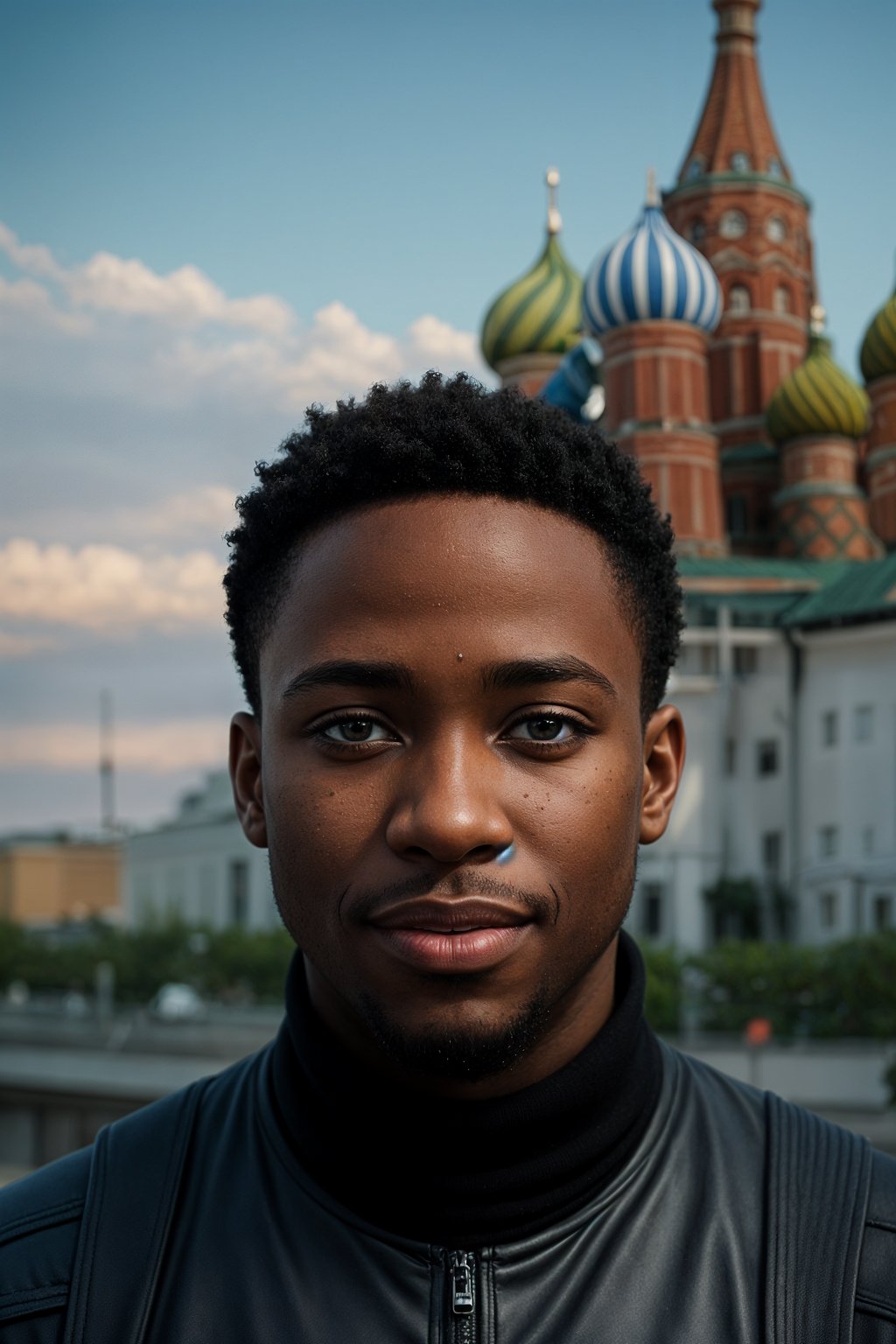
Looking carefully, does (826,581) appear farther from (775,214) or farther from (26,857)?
(26,857)

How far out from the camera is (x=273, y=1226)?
95.7 inches

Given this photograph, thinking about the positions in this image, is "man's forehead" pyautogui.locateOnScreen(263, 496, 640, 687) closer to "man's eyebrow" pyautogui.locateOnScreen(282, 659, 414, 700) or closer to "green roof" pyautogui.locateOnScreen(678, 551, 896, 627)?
"man's eyebrow" pyautogui.locateOnScreen(282, 659, 414, 700)

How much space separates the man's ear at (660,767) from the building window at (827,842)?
113 feet

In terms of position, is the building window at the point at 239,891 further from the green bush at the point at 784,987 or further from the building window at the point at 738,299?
the building window at the point at 738,299

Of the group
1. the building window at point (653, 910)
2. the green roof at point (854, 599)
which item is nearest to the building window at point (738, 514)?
the green roof at point (854, 599)

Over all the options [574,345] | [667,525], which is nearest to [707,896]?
[574,345]

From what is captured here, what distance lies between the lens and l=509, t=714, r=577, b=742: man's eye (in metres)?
2.32

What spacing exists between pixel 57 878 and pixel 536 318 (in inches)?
1541

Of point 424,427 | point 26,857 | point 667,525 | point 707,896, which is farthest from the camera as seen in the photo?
point 26,857

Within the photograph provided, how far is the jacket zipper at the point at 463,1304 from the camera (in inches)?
90.0

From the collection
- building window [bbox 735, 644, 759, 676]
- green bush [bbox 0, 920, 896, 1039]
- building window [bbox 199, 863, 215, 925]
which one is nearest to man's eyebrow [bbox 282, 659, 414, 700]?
green bush [bbox 0, 920, 896, 1039]

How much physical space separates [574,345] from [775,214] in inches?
220

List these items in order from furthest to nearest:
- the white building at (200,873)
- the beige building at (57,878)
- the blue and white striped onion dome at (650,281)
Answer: the beige building at (57,878) → the white building at (200,873) → the blue and white striped onion dome at (650,281)

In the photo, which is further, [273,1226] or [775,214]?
[775,214]
